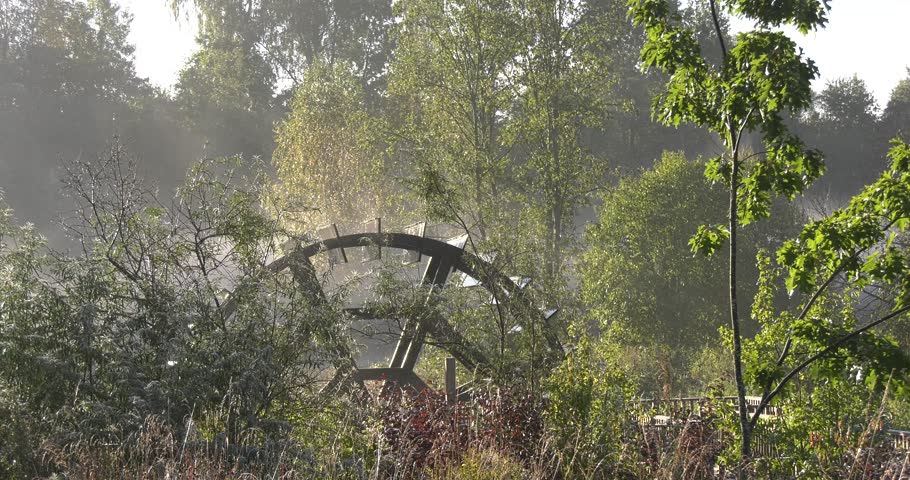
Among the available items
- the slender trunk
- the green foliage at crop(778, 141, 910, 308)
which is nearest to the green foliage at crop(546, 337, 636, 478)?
the slender trunk

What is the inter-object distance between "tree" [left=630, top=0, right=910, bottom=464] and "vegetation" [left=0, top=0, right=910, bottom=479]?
0.02 metres

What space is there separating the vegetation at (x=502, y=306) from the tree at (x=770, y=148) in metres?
0.02

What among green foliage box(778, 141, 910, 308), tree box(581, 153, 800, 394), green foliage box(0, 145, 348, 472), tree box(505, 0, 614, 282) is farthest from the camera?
tree box(505, 0, 614, 282)

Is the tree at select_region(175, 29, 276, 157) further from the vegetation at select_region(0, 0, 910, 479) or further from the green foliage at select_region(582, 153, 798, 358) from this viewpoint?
the green foliage at select_region(582, 153, 798, 358)

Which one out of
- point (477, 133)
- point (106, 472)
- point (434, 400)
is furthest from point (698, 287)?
point (106, 472)

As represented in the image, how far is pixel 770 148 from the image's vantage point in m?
7.89

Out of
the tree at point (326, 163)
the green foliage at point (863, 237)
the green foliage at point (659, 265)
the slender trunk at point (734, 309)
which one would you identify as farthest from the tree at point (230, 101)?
the green foliage at point (863, 237)

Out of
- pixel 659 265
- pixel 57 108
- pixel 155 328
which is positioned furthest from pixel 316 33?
pixel 155 328

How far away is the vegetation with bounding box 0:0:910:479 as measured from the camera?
302 inches

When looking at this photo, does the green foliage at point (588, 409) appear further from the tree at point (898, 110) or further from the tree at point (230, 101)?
the tree at point (898, 110)

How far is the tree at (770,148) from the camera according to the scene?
7.36 m

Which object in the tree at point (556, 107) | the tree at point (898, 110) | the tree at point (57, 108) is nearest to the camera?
the tree at point (556, 107)

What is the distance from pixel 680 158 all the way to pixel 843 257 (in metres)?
19.8

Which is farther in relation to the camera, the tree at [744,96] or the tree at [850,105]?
the tree at [850,105]
